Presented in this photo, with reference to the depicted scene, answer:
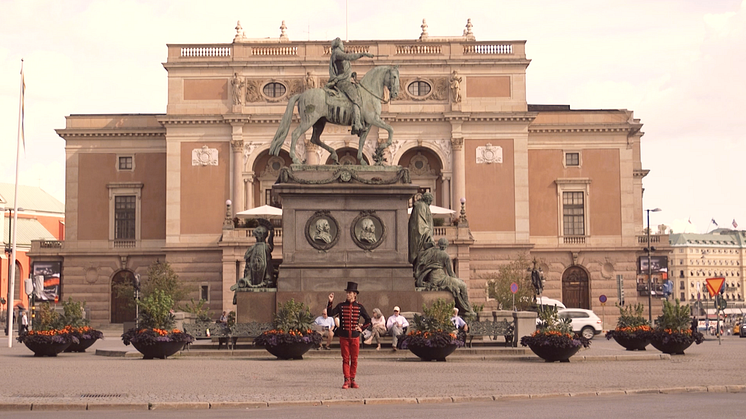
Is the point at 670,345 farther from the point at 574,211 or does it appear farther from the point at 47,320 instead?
the point at 574,211

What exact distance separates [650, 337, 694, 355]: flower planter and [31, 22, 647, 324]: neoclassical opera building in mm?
42108

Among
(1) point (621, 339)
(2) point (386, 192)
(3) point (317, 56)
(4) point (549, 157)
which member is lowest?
(1) point (621, 339)

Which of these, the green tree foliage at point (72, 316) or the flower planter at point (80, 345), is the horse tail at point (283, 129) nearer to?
the green tree foliage at point (72, 316)

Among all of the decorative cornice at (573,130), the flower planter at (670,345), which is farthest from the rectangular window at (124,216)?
the flower planter at (670,345)

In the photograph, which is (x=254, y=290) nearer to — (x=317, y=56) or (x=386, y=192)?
(x=386, y=192)

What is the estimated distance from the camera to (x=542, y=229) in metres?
77.8

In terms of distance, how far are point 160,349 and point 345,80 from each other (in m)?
8.42

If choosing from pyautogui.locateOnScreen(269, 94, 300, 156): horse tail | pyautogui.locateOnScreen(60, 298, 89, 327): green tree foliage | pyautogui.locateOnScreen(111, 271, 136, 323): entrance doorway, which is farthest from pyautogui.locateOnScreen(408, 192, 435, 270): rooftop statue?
pyautogui.locateOnScreen(111, 271, 136, 323): entrance doorway

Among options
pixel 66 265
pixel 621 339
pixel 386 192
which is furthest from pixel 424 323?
pixel 66 265

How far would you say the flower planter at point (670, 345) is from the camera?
2878cm

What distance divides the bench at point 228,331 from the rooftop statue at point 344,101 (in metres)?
4.77

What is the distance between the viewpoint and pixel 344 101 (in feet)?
96.9

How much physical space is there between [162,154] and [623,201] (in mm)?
31464

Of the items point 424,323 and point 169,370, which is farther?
point 424,323
